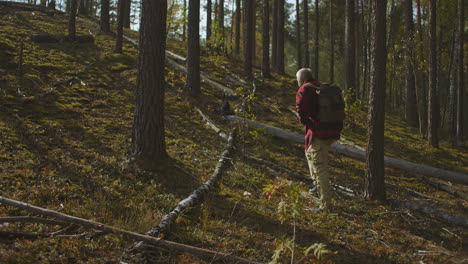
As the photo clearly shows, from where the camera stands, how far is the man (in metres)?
5.37

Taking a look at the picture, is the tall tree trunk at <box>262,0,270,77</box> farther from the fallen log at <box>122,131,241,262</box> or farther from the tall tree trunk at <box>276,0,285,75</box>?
the fallen log at <box>122,131,241,262</box>

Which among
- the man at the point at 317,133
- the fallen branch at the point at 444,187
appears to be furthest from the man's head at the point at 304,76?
the fallen branch at the point at 444,187

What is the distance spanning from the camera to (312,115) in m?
5.45

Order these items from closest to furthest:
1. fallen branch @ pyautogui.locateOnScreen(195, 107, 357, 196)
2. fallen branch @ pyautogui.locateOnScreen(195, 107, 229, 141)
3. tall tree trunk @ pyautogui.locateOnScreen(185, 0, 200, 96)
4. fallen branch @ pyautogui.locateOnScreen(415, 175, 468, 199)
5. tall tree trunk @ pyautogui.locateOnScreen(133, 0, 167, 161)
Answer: tall tree trunk @ pyautogui.locateOnScreen(133, 0, 167, 161) < fallen branch @ pyautogui.locateOnScreen(195, 107, 357, 196) < fallen branch @ pyautogui.locateOnScreen(415, 175, 468, 199) < fallen branch @ pyautogui.locateOnScreen(195, 107, 229, 141) < tall tree trunk @ pyautogui.locateOnScreen(185, 0, 200, 96)

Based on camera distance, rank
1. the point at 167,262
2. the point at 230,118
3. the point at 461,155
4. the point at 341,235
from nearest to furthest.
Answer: the point at 167,262 < the point at 341,235 < the point at 230,118 < the point at 461,155

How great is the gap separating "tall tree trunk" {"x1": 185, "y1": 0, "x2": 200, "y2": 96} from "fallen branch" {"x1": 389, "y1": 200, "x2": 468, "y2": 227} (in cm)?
840

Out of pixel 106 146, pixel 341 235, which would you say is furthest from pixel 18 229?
pixel 341 235

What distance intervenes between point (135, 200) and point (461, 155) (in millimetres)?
12346

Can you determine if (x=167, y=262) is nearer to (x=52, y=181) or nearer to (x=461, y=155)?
(x=52, y=181)

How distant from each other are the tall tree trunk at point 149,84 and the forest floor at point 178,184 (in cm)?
45

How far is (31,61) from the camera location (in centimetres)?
1202

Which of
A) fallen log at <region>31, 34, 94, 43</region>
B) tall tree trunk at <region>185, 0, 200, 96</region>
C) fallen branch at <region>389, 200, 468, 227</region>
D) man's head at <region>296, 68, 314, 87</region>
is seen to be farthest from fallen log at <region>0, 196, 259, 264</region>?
fallen log at <region>31, 34, 94, 43</region>

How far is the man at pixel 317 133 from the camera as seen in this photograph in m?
5.37

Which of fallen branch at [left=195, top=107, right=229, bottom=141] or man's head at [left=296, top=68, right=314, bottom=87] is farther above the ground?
man's head at [left=296, top=68, right=314, bottom=87]
